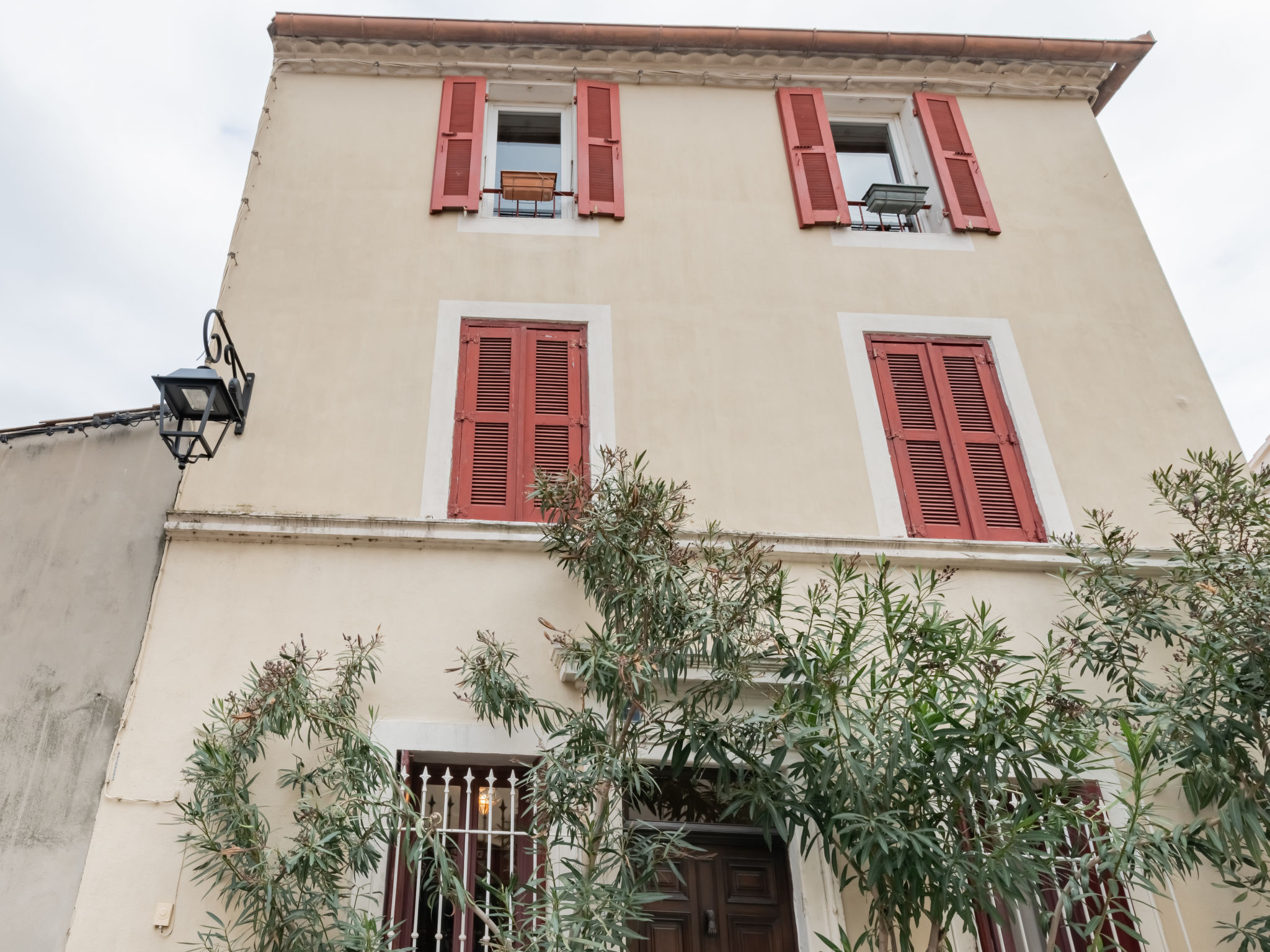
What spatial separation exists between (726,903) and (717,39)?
6773 mm

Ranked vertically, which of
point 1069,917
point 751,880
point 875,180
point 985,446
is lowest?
point 1069,917

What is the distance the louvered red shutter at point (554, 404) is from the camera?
6.77 metres

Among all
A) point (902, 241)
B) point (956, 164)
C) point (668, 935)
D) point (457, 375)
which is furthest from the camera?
point (956, 164)

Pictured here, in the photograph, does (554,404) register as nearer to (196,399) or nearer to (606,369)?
(606,369)

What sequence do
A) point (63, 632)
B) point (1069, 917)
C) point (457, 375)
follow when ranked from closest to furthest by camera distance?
point (1069, 917) < point (63, 632) < point (457, 375)

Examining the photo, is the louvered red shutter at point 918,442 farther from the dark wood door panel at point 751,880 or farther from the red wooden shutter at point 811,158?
the dark wood door panel at point 751,880

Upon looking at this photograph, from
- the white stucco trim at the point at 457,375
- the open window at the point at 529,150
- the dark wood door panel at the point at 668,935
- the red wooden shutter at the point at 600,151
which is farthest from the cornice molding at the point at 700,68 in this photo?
the dark wood door panel at the point at 668,935

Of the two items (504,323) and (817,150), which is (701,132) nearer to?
(817,150)

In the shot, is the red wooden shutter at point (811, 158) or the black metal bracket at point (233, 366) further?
the red wooden shutter at point (811, 158)

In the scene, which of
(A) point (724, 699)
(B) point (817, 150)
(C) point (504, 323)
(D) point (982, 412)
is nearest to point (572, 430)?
(C) point (504, 323)

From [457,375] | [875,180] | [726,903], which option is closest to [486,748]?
[726,903]

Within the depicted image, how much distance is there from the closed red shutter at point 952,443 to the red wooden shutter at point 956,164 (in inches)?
49.3

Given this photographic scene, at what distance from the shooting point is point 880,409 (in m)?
7.17

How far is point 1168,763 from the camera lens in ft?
17.1
